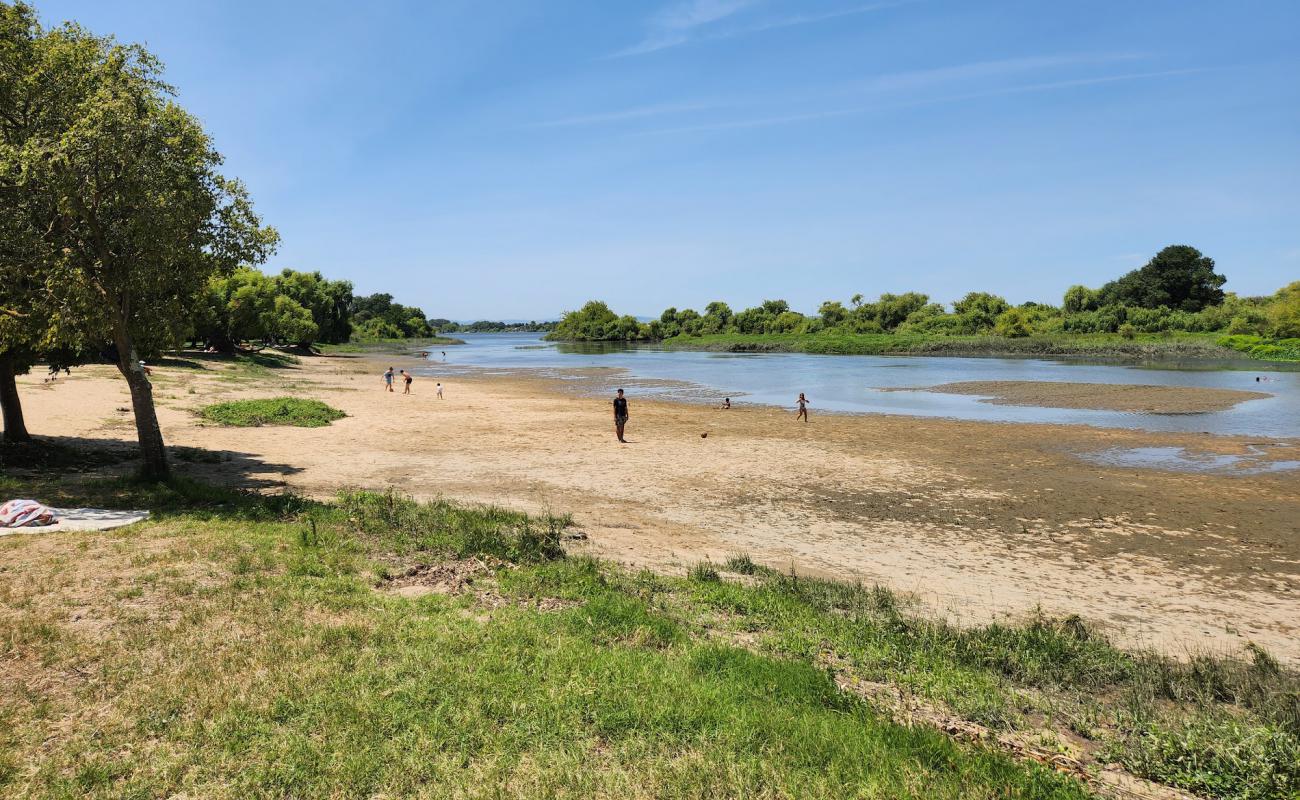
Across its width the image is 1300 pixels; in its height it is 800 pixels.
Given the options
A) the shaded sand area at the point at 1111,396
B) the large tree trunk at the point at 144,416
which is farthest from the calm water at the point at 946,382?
the large tree trunk at the point at 144,416

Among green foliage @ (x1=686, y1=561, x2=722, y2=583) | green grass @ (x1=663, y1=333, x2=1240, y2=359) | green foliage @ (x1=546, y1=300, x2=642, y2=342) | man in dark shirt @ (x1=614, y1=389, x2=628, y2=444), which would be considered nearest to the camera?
green foliage @ (x1=686, y1=561, x2=722, y2=583)

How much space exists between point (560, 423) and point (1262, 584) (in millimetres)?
25192

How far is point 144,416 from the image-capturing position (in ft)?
47.3

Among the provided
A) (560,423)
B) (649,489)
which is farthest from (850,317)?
(649,489)

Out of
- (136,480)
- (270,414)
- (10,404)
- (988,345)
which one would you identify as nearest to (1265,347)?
(988,345)

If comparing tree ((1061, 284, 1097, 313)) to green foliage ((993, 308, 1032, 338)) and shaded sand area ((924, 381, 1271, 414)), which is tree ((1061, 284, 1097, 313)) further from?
shaded sand area ((924, 381, 1271, 414))

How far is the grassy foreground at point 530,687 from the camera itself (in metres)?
5.12

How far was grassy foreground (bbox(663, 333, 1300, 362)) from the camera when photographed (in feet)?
278

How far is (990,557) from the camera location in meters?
13.5

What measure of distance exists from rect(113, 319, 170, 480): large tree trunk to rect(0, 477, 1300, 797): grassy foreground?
198 inches

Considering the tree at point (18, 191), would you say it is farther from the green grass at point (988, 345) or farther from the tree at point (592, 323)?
the tree at point (592, 323)

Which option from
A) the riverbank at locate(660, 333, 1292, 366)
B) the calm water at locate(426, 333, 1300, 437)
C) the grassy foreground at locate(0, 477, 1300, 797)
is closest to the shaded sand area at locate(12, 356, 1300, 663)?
the grassy foreground at locate(0, 477, 1300, 797)

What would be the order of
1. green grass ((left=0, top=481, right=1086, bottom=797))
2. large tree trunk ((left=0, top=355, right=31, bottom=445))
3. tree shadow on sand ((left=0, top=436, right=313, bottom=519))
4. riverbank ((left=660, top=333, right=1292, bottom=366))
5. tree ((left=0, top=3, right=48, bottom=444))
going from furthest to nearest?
1. riverbank ((left=660, top=333, right=1292, bottom=366))
2. large tree trunk ((left=0, top=355, right=31, bottom=445))
3. tree shadow on sand ((left=0, top=436, right=313, bottom=519))
4. tree ((left=0, top=3, right=48, bottom=444))
5. green grass ((left=0, top=481, right=1086, bottom=797))

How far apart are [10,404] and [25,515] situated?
331 inches
